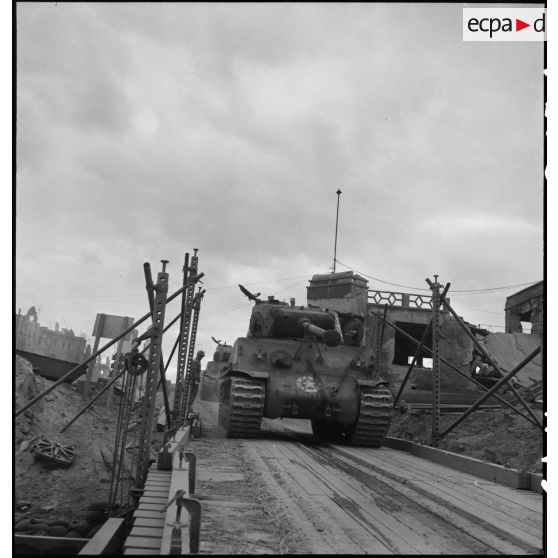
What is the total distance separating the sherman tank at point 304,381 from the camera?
→ 10.1 metres

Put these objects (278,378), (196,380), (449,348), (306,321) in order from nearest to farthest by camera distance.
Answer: (278,378), (306,321), (196,380), (449,348)

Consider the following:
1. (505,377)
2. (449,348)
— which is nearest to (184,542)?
(505,377)

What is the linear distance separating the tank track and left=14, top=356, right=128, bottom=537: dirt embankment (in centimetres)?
451

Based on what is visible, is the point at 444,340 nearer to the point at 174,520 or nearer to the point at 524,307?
the point at 524,307

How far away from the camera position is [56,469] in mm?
8914

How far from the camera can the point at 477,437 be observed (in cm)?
1099

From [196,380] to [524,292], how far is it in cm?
2399

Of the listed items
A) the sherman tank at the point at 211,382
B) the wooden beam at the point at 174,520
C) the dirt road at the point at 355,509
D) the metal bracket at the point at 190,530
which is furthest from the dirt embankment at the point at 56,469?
the sherman tank at the point at 211,382

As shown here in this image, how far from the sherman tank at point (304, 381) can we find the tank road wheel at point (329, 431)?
0.02 m

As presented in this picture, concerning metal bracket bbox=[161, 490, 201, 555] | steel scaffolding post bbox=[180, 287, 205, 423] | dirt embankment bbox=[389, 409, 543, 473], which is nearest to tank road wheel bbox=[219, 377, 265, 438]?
steel scaffolding post bbox=[180, 287, 205, 423]

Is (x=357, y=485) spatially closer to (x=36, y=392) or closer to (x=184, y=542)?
(x=184, y=542)

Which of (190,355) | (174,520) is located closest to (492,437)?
(190,355)

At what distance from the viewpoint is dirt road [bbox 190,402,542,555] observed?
11.8 feet

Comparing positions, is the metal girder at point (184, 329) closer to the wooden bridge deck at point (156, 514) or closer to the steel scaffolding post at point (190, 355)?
the steel scaffolding post at point (190, 355)
